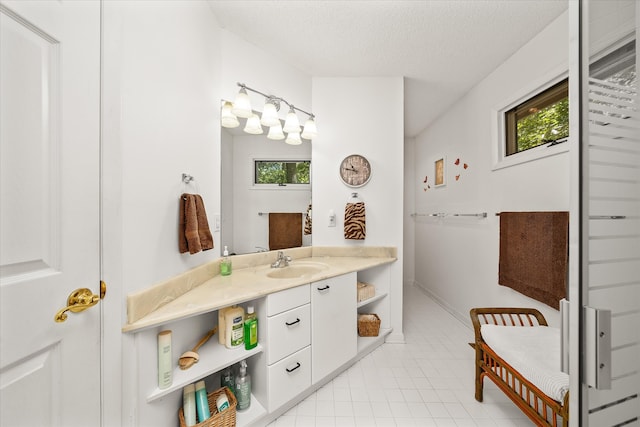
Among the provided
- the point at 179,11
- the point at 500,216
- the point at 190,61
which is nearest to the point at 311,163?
the point at 190,61

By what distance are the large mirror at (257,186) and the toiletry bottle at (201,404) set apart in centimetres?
83

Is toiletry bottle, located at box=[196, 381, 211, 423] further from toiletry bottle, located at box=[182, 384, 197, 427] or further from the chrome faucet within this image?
the chrome faucet

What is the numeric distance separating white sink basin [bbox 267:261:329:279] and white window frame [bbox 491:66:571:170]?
5.76 ft

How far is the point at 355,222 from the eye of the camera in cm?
213

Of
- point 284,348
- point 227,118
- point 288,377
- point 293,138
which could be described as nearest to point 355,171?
point 293,138

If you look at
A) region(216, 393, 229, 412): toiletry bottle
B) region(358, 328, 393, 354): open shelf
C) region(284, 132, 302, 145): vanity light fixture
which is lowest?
region(358, 328, 393, 354): open shelf

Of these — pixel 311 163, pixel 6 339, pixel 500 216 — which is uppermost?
pixel 311 163

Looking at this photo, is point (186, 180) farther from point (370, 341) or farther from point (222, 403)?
point (370, 341)

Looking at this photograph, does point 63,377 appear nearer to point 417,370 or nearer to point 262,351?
point 262,351

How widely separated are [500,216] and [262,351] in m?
2.12

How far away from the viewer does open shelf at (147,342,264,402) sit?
100 centimetres

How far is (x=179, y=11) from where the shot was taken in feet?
4.00

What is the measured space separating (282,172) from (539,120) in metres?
2.07

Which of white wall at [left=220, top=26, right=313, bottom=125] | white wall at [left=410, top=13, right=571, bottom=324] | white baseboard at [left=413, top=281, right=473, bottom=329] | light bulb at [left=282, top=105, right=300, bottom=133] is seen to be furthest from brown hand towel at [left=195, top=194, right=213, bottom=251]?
white baseboard at [left=413, top=281, right=473, bottom=329]
